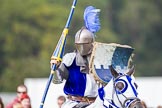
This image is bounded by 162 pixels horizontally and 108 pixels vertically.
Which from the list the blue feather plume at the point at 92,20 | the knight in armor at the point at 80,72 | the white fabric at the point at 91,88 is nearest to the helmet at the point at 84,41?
the knight in armor at the point at 80,72

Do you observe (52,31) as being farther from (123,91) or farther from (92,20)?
(123,91)

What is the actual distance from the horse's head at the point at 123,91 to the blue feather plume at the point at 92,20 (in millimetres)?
1286

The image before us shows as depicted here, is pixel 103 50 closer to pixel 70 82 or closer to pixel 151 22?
pixel 70 82

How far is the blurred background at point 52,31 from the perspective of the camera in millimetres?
50906

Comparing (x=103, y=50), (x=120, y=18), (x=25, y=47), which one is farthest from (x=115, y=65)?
(x=120, y=18)

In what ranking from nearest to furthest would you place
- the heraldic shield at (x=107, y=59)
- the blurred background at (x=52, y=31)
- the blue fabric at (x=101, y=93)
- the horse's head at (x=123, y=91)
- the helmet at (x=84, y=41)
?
the horse's head at (x=123, y=91) < the blue fabric at (x=101, y=93) < the heraldic shield at (x=107, y=59) < the helmet at (x=84, y=41) < the blurred background at (x=52, y=31)

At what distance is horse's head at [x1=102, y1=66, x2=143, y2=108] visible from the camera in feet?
45.6

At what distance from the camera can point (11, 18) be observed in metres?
53.9

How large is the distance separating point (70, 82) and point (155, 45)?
43973 millimetres

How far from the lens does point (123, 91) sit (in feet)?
46.0

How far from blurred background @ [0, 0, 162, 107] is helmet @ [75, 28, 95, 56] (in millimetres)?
33098

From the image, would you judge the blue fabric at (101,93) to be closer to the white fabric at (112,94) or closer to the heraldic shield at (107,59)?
the white fabric at (112,94)

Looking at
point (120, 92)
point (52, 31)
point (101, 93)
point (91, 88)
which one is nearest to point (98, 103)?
point (101, 93)

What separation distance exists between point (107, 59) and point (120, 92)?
3.40 ft
